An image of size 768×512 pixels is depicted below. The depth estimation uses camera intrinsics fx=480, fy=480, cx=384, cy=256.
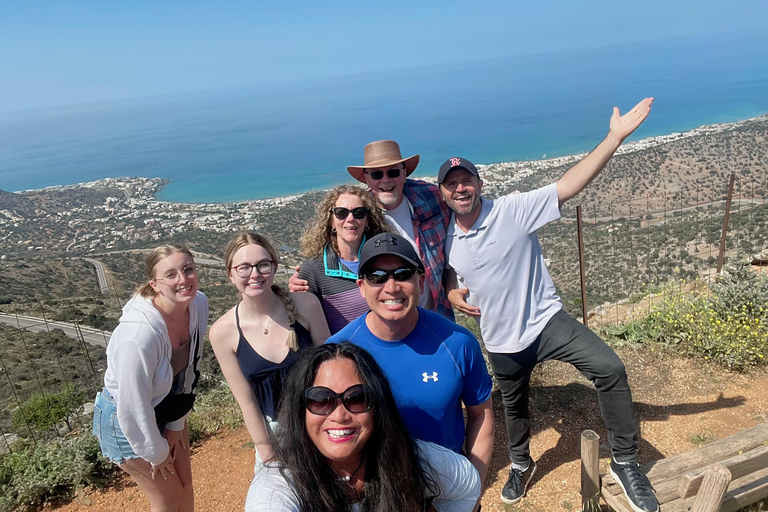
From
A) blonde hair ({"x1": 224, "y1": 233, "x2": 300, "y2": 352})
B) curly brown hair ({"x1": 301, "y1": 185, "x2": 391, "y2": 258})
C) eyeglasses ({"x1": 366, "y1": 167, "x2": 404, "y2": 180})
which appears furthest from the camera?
eyeglasses ({"x1": 366, "y1": 167, "x2": 404, "y2": 180})

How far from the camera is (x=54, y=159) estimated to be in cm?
15550

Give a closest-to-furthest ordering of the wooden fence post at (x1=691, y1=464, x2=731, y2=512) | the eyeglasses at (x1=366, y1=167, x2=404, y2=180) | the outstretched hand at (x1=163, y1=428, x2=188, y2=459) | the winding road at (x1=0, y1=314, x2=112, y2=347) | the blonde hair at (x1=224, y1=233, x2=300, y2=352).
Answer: the wooden fence post at (x1=691, y1=464, x2=731, y2=512) < the blonde hair at (x1=224, y1=233, x2=300, y2=352) < the outstretched hand at (x1=163, y1=428, x2=188, y2=459) < the eyeglasses at (x1=366, y1=167, x2=404, y2=180) < the winding road at (x1=0, y1=314, x2=112, y2=347)

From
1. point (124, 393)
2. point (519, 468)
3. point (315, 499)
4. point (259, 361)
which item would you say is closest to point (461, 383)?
point (315, 499)

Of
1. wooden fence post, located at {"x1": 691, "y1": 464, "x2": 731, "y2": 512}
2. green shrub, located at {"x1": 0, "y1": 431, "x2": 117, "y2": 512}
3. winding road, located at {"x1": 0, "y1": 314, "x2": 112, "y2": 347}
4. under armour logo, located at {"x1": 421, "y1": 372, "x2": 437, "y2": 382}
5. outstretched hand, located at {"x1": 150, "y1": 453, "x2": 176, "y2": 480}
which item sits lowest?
winding road, located at {"x1": 0, "y1": 314, "x2": 112, "y2": 347}

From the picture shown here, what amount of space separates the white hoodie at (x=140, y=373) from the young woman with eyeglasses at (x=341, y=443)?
92 cm

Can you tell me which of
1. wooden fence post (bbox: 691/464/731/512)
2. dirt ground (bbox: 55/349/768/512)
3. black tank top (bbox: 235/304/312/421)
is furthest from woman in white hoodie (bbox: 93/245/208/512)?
wooden fence post (bbox: 691/464/731/512)

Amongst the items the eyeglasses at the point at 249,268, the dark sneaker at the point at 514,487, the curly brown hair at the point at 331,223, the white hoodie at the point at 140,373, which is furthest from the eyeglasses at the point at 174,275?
the dark sneaker at the point at 514,487

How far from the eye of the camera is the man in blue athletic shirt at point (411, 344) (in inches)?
70.4

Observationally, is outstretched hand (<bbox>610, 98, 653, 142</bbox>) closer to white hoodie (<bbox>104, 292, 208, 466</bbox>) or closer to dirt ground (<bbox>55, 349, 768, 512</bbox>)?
dirt ground (<bbox>55, 349, 768, 512</bbox>)

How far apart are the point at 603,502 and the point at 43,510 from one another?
3938mm

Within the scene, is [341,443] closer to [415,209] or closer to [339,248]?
[339,248]

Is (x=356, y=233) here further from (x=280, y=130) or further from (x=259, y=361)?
(x=280, y=130)

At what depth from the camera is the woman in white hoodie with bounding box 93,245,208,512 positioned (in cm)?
211

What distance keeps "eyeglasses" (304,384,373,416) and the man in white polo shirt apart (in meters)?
1.47
